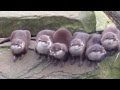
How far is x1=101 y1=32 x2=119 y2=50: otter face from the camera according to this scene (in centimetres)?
545

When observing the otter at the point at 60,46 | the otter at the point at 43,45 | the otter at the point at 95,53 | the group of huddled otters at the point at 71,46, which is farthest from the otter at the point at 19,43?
the otter at the point at 95,53

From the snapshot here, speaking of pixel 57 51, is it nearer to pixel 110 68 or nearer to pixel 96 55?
pixel 96 55

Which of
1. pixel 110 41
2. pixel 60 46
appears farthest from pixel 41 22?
pixel 110 41

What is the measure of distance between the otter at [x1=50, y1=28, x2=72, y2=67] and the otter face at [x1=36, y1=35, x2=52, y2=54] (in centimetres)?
7

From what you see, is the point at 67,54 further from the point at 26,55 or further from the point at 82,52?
the point at 26,55

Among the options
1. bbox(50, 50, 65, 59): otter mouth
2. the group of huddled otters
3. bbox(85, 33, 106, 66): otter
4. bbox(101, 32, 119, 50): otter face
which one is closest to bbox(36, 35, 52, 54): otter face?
the group of huddled otters

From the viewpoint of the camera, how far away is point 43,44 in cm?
540

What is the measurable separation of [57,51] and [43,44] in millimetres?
212

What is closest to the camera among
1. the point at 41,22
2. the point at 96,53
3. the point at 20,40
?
the point at 96,53

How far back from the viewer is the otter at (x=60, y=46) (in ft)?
17.4

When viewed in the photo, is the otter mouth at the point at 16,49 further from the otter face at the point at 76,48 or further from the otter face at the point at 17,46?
the otter face at the point at 76,48

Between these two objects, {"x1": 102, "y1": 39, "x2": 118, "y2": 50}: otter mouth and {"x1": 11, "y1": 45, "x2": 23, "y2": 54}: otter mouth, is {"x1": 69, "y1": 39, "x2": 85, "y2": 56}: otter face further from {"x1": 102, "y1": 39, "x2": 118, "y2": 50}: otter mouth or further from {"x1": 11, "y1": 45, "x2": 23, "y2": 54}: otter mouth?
{"x1": 11, "y1": 45, "x2": 23, "y2": 54}: otter mouth

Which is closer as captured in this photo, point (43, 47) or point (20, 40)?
point (43, 47)

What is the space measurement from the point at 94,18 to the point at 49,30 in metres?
0.90
